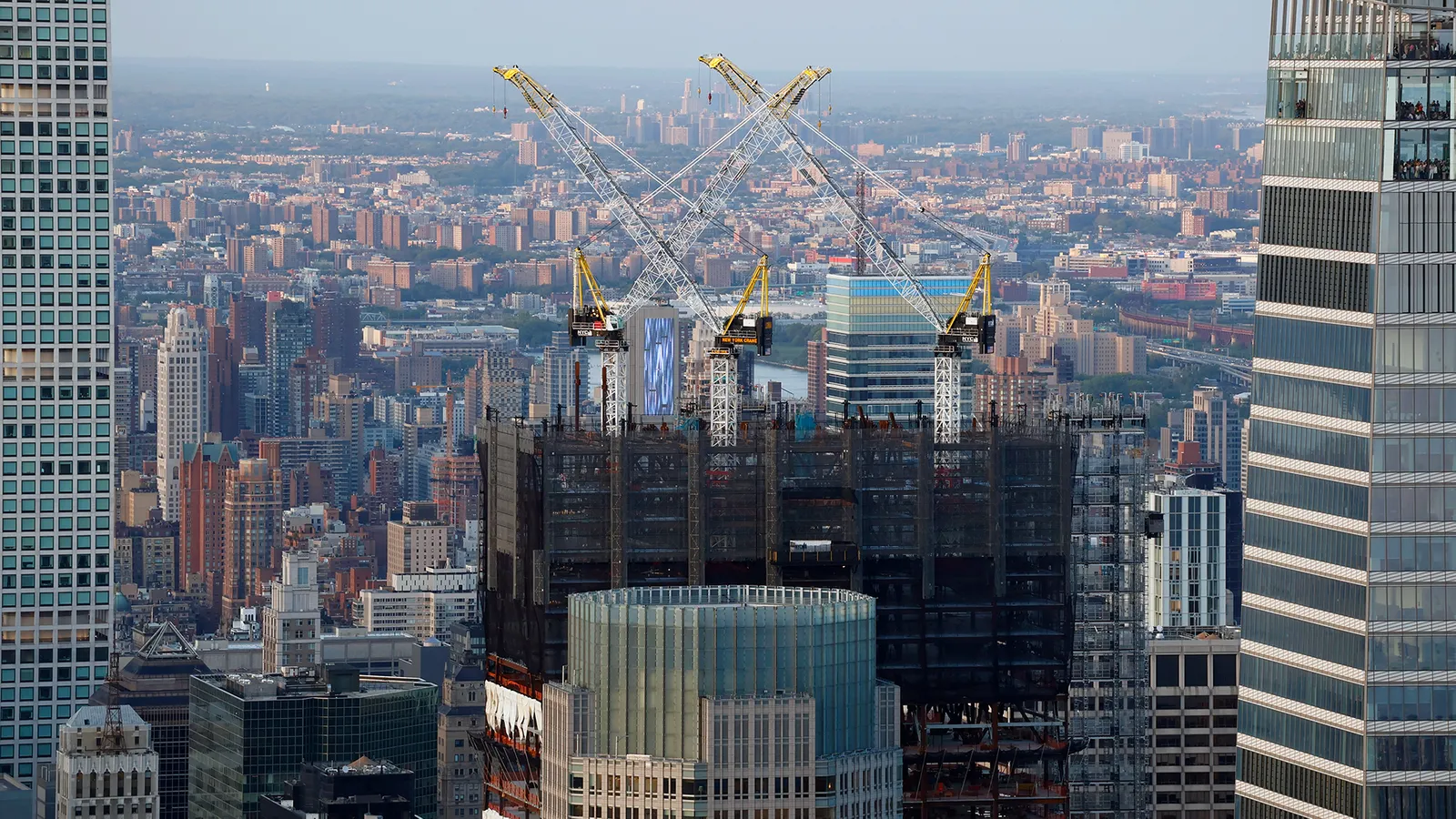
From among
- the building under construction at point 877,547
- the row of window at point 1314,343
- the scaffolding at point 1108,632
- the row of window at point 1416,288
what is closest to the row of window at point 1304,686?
the row of window at point 1314,343

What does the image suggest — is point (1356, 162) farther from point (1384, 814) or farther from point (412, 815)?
point (412, 815)

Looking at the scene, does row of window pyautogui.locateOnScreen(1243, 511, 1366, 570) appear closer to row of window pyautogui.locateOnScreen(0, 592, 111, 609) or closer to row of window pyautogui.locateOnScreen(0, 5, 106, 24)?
row of window pyautogui.locateOnScreen(0, 592, 111, 609)

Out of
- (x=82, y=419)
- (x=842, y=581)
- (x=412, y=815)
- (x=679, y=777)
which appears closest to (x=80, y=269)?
(x=82, y=419)

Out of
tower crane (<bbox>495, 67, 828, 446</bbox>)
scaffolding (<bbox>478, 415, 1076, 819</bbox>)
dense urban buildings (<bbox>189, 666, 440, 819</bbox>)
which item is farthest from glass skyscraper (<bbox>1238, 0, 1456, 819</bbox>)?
dense urban buildings (<bbox>189, 666, 440, 819</bbox>)

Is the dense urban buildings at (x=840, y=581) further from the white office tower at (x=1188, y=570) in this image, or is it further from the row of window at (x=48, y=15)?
the white office tower at (x=1188, y=570)

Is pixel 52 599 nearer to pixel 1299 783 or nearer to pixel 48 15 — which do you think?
pixel 48 15

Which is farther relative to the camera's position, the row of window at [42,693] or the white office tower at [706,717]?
the row of window at [42,693]

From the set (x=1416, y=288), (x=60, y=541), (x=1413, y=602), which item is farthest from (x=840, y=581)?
(x=60, y=541)
